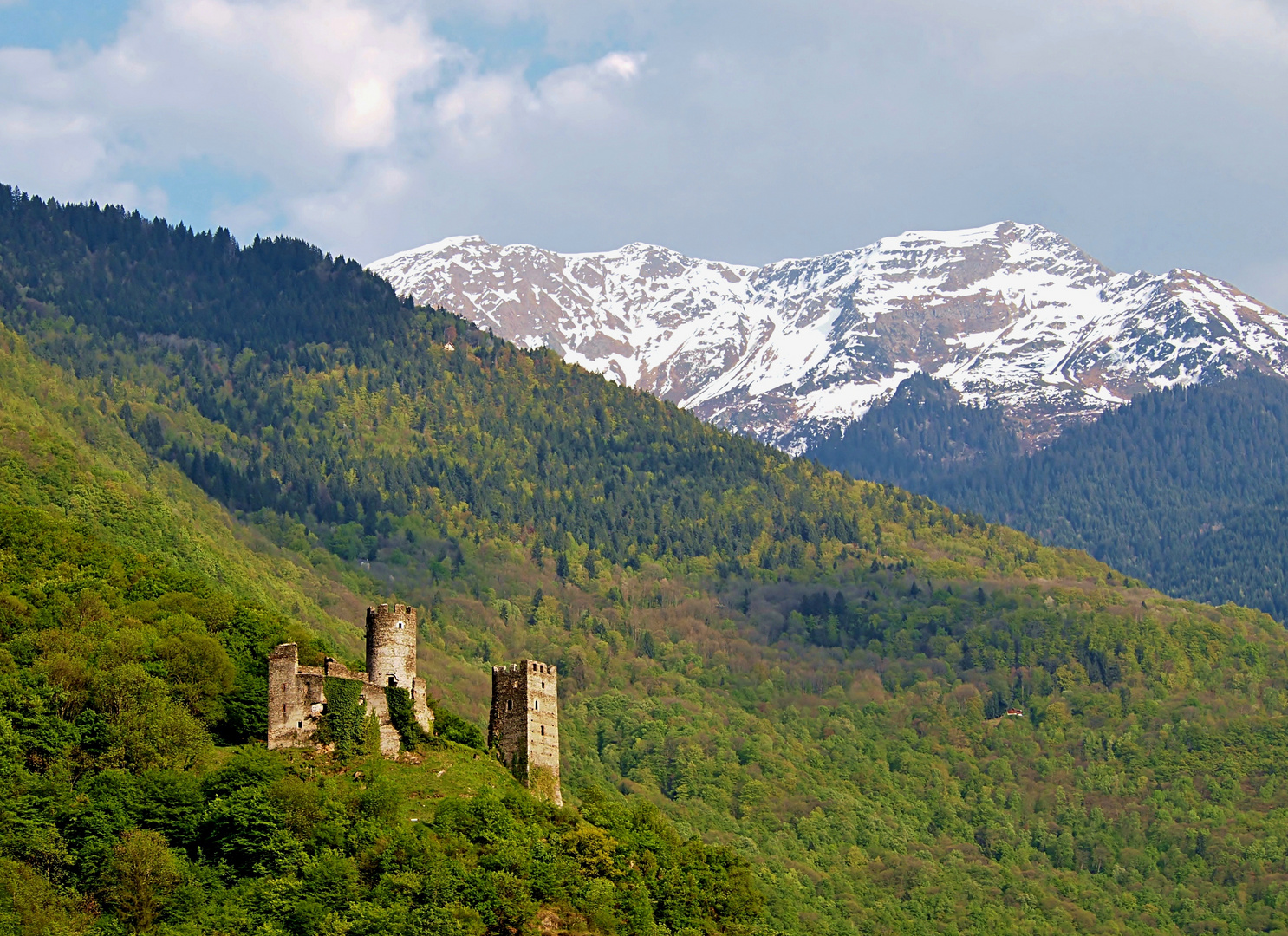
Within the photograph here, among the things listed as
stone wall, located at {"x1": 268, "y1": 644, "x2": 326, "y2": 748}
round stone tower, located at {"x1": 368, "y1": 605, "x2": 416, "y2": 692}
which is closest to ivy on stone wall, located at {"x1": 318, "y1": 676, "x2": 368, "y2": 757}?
stone wall, located at {"x1": 268, "y1": 644, "x2": 326, "y2": 748}

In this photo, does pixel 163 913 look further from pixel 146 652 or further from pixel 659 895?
pixel 659 895

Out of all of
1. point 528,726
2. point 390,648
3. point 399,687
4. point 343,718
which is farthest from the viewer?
point 528,726

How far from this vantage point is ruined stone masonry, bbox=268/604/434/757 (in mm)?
102375

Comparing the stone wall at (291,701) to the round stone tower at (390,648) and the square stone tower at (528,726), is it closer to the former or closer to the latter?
the round stone tower at (390,648)

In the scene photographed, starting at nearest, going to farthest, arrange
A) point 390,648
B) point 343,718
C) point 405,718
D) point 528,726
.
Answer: point 343,718 < point 405,718 < point 390,648 < point 528,726

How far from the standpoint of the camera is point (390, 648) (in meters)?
108

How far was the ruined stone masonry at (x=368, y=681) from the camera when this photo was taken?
102375 mm

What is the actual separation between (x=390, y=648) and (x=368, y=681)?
2.93m

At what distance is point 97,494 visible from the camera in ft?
640

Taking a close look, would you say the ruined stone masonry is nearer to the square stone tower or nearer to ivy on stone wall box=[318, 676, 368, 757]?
ivy on stone wall box=[318, 676, 368, 757]

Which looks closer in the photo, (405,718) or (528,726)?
(405,718)

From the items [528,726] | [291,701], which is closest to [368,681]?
[291,701]

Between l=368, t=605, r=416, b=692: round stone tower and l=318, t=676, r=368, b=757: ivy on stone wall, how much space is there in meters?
3.06

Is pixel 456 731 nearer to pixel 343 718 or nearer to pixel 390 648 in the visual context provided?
pixel 390 648
